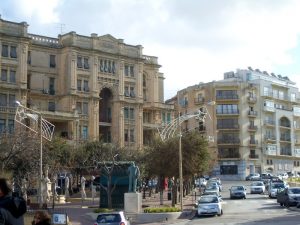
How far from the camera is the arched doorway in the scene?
8081cm

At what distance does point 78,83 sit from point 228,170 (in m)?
41.9


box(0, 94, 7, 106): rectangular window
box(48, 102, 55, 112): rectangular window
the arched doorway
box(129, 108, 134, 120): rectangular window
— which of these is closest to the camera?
box(0, 94, 7, 106): rectangular window

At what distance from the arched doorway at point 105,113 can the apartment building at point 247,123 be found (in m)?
26.4

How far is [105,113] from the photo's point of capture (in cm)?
8212

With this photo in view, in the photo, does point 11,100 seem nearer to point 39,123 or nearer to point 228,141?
point 39,123

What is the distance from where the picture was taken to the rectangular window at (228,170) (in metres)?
107

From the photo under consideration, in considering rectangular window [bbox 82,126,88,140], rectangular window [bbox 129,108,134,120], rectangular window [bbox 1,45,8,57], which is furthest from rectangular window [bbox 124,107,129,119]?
rectangular window [bbox 1,45,8,57]

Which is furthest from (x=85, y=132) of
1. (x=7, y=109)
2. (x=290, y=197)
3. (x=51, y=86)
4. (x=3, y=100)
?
(x=290, y=197)

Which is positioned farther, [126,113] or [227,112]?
[227,112]

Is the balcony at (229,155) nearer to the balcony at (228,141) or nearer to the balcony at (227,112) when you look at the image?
the balcony at (228,141)

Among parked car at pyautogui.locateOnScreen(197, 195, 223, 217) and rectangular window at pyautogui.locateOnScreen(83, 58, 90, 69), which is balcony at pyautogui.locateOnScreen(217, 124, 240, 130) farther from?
parked car at pyautogui.locateOnScreen(197, 195, 223, 217)

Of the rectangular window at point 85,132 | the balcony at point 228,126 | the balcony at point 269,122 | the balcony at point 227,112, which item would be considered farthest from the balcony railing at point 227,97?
the rectangular window at point 85,132

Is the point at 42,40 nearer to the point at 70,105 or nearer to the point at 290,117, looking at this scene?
the point at 70,105

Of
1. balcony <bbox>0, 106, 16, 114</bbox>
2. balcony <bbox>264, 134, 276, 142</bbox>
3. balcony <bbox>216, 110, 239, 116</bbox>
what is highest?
balcony <bbox>216, 110, 239, 116</bbox>
